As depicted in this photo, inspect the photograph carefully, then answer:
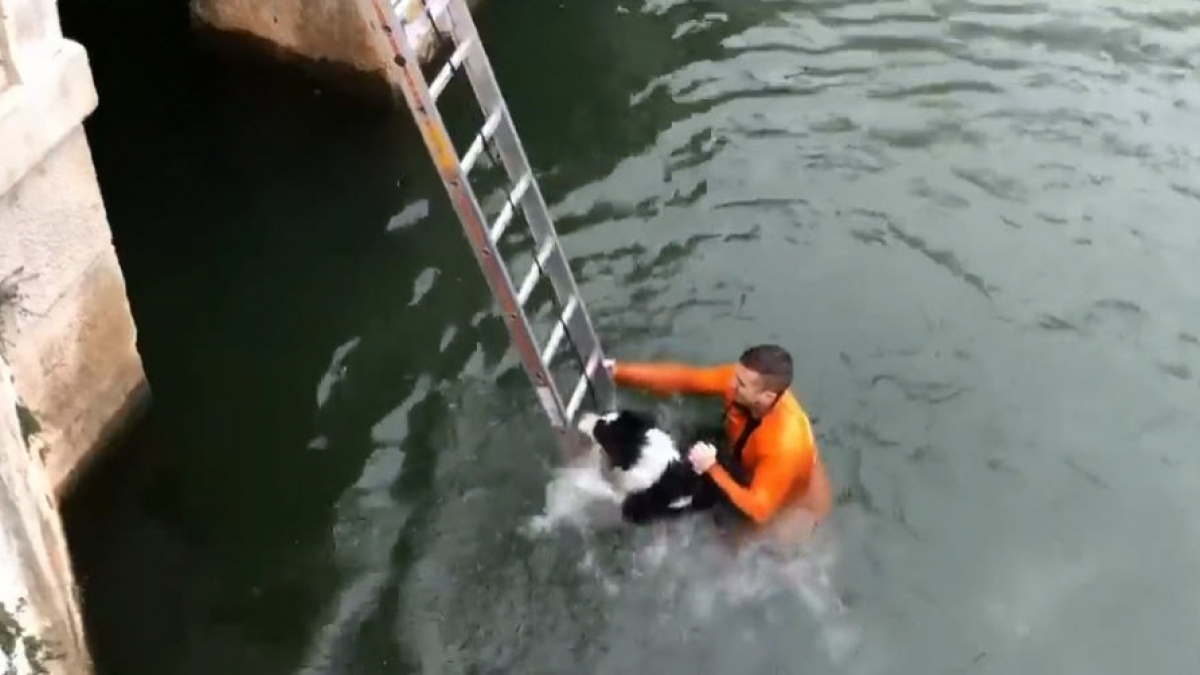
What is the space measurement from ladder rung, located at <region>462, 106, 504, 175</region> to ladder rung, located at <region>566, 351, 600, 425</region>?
100 cm

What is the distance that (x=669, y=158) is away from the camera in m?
7.43

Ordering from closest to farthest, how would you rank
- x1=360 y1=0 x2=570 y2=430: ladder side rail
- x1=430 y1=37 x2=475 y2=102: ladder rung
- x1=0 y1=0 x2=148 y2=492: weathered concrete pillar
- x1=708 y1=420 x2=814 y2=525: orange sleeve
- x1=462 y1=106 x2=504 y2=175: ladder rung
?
x1=360 y1=0 x2=570 y2=430: ladder side rail < x1=0 y1=0 x2=148 y2=492: weathered concrete pillar < x1=430 y1=37 x2=475 y2=102: ladder rung < x1=462 y1=106 x2=504 y2=175: ladder rung < x1=708 y1=420 x2=814 y2=525: orange sleeve

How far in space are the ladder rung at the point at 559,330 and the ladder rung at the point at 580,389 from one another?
165 mm

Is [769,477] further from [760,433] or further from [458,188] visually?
[458,188]

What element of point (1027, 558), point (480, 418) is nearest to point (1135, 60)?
point (1027, 558)

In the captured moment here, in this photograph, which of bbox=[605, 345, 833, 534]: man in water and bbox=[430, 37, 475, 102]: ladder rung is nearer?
bbox=[430, 37, 475, 102]: ladder rung

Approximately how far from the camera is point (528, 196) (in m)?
5.38

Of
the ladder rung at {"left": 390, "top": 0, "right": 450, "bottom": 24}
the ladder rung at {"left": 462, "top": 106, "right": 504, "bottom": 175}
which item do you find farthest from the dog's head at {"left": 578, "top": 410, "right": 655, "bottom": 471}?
the ladder rung at {"left": 390, "top": 0, "right": 450, "bottom": 24}

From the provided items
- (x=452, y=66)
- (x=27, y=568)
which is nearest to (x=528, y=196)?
(x=452, y=66)

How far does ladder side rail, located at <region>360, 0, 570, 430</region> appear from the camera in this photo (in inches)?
175

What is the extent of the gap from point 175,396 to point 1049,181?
453cm

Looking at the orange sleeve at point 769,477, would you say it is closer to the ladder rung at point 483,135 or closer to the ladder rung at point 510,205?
the ladder rung at point 510,205

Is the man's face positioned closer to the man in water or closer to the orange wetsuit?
the man in water

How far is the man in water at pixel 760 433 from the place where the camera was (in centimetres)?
506
